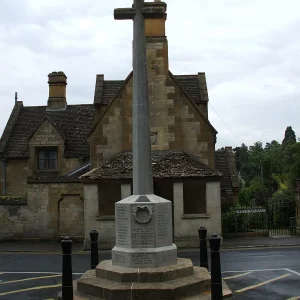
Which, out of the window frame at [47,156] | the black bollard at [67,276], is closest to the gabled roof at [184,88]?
the window frame at [47,156]

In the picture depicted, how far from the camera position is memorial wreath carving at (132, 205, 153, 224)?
10133 millimetres

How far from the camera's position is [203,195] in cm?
2380

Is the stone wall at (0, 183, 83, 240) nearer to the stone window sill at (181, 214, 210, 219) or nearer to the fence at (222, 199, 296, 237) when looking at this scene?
the stone window sill at (181, 214, 210, 219)

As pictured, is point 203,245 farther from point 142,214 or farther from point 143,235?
point 142,214

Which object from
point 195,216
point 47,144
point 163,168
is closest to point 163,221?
point 195,216

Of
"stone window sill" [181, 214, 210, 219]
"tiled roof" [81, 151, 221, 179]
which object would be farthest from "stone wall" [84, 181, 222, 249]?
"tiled roof" [81, 151, 221, 179]

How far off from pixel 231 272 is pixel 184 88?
15351 mm

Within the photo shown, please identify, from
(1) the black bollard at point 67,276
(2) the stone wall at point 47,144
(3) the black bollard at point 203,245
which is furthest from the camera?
(2) the stone wall at point 47,144

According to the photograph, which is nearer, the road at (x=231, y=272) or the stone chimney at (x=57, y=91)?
the road at (x=231, y=272)

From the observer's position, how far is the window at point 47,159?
30.7 m

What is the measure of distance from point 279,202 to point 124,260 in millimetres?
23158

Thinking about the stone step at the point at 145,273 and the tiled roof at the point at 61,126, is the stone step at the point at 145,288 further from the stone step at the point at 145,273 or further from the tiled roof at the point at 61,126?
the tiled roof at the point at 61,126

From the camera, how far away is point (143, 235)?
10172mm

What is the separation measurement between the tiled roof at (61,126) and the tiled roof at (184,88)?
4601 millimetres
